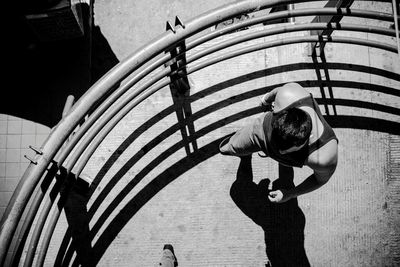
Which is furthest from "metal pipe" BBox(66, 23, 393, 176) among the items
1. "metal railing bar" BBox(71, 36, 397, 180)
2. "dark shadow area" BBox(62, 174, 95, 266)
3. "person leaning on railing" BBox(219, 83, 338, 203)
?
"dark shadow area" BBox(62, 174, 95, 266)

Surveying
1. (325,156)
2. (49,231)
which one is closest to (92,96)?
(49,231)

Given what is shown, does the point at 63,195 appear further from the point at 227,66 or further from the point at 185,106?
the point at 227,66

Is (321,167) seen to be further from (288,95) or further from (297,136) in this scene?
(288,95)

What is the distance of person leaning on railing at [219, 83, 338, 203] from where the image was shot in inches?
103

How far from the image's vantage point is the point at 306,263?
4.21 meters

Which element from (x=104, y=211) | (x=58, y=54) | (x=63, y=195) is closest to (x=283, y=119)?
(x=63, y=195)

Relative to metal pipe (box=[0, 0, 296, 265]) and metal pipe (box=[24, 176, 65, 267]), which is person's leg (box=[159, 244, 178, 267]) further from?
metal pipe (box=[0, 0, 296, 265])

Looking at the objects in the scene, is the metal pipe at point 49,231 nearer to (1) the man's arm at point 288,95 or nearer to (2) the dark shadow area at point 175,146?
(2) the dark shadow area at point 175,146

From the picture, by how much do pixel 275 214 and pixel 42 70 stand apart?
4361mm

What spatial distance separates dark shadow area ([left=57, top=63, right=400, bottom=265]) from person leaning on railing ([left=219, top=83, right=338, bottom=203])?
3.45ft

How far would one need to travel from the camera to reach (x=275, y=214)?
14.1ft

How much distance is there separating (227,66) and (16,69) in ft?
11.4

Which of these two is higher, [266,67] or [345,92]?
[266,67]

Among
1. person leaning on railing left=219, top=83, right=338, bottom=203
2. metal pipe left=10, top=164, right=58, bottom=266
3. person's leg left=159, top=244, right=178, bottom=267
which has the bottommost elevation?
person's leg left=159, top=244, right=178, bottom=267
